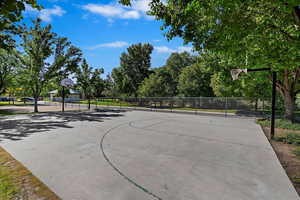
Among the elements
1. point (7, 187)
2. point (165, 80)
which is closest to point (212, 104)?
point (165, 80)

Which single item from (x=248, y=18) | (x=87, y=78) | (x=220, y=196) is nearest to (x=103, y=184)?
(x=220, y=196)

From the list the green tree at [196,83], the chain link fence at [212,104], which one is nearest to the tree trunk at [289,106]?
the chain link fence at [212,104]

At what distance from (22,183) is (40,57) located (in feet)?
60.2

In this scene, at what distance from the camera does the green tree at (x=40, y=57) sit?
17.5m

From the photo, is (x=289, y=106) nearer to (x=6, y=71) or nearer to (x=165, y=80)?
(x=165, y=80)

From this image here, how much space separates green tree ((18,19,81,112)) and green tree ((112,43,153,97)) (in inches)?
716

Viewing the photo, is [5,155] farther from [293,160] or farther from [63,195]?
[293,160]

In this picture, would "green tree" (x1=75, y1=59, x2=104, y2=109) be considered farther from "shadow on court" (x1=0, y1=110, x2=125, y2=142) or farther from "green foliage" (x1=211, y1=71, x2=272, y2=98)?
"green foliage" (x1=211, y1=71, x2=272, y2=98)

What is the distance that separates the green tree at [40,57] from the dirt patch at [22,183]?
16.6 m

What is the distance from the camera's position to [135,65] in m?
40.2

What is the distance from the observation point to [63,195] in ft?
9.84

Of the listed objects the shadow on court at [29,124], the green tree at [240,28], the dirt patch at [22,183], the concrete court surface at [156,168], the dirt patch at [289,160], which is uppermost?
the green tree at [240,28]

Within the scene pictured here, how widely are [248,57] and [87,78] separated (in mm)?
22045

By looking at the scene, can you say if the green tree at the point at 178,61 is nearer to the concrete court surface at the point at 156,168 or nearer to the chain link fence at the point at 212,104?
the chain link fence at the point at 212,104
